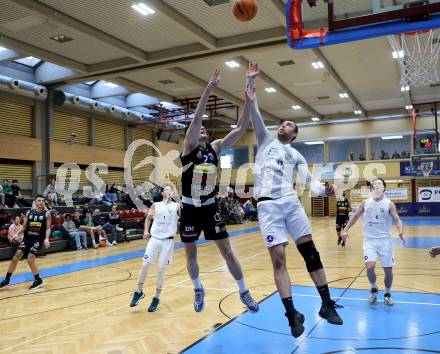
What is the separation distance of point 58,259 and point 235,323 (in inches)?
333

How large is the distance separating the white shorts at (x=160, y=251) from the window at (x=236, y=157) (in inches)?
987

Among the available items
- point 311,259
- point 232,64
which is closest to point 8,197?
point 232,64

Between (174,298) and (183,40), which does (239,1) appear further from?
(183,40)

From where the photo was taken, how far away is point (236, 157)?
32250 millimetres

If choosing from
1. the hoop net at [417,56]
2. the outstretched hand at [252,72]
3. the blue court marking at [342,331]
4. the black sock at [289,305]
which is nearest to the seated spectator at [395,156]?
the hoop net at [417,56]

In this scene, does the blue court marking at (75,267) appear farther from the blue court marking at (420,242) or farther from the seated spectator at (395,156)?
the seated spectator at (395,156)

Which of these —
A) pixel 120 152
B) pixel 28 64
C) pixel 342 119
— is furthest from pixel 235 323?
pixel 342 119

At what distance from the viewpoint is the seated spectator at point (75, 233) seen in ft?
48.1

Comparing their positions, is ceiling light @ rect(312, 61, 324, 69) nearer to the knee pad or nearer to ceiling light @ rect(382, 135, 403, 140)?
ceiling light @ rect(382, 135, 403, 140)

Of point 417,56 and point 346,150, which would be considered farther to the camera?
point 346,150

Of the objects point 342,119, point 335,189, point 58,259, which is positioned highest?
point 342,119

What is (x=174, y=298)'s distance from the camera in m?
7.24

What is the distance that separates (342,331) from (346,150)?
85.1 feet

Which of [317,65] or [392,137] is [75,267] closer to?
[317,65]
